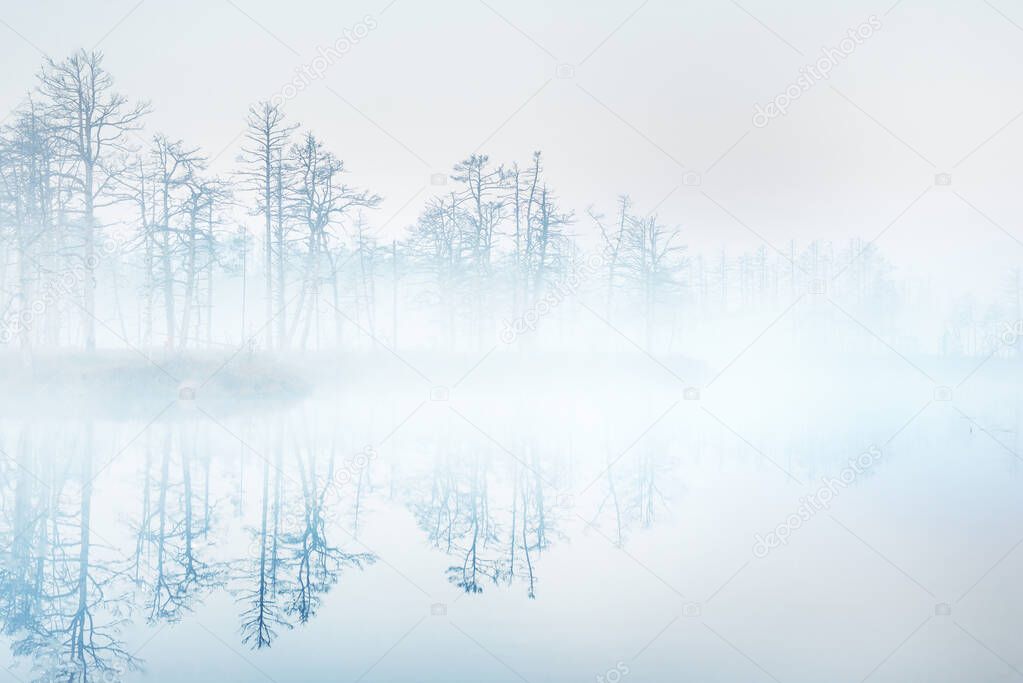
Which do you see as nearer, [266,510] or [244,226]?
[266,510]

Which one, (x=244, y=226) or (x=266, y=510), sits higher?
(x=244, y=226)

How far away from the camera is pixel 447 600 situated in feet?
24.1

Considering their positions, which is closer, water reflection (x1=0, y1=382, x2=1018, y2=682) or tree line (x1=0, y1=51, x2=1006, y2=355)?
water reflection (x1=0, y1=382, x2=1018, y2=682)

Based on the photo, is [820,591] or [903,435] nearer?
[820,591]

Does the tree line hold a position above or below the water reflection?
above

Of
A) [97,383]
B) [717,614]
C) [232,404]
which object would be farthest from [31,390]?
[717,614]

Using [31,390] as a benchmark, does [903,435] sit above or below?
below

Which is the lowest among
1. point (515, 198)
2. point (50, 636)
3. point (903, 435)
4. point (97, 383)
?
point (50, 636)

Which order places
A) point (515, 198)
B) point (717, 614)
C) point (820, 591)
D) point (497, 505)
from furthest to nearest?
1. point (515, 198)
2. point (497, 505)
3. point (820, 591)
4. point (717, 614)

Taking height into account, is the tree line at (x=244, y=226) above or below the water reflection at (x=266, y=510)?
above

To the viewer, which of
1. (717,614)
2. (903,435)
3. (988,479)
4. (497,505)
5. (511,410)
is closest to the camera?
(717,614)

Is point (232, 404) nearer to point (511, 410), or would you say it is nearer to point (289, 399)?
point (289, 399)

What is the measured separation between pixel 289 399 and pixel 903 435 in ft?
72.7

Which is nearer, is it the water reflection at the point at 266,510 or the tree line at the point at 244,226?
the water reflection at the point at 266,510
